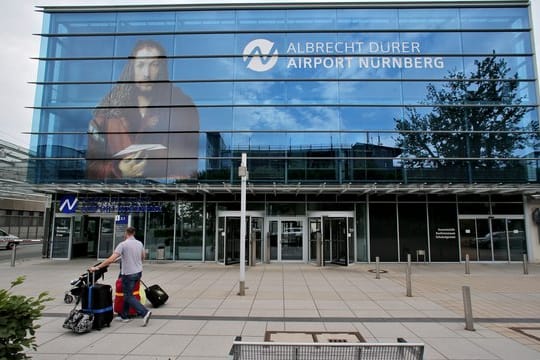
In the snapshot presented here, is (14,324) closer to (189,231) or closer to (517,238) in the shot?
(189,231)

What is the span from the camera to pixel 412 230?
18.0 meters

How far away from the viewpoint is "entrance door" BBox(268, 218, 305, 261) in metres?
17.9

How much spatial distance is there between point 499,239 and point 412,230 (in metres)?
4.83

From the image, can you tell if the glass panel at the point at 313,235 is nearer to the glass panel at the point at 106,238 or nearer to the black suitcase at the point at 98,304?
the glass panel at the point at 106,238

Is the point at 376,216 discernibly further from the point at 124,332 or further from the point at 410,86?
the point at 124,332

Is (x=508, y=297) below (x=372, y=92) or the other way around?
below

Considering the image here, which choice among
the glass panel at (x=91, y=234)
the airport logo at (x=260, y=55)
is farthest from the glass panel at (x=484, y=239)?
the glass panel at (x=91, y=234)

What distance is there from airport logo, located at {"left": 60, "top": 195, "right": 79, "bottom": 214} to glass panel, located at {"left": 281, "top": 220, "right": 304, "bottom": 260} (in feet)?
36.9

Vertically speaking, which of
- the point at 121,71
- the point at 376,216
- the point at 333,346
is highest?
the point at 121,71

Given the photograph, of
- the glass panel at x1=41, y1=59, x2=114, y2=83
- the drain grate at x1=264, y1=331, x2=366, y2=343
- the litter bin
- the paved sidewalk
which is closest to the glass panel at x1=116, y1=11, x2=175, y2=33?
the glass panel at x1=41, y1=59, x2=114, y2=83

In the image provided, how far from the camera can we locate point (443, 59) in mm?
19688

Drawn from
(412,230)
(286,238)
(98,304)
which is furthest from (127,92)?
(412,230)

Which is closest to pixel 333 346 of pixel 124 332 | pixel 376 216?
pixel 124 332

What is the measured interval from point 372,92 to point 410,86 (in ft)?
7.12
